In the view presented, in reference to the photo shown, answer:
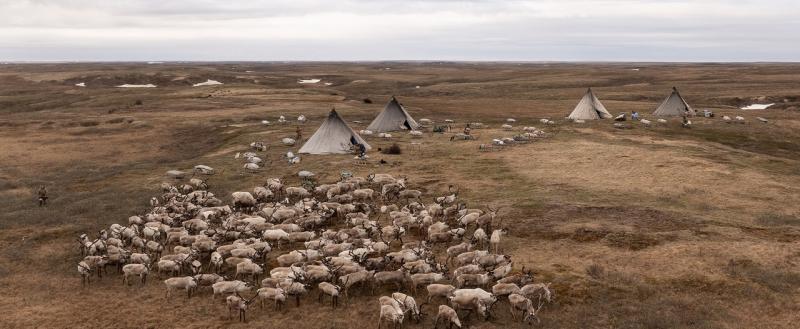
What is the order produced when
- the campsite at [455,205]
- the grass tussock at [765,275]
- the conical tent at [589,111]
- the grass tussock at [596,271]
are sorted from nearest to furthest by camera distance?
the campsite at [455,205] < the grass tussock at [765,275] < the grass tussock at [596,271] < the conical tent at [589,111]

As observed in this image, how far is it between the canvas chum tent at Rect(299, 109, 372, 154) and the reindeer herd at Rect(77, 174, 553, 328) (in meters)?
13.5

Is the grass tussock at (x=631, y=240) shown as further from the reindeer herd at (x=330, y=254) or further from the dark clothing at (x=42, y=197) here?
the dark clothing at (x=42, y=197)

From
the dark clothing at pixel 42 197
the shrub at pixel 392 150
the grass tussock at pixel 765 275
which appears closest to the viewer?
the grass tussock at pixel 765 275

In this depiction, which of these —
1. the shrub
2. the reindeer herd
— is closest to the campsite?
the reindeer herd

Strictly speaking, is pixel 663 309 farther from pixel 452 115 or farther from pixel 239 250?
pixel 452 115

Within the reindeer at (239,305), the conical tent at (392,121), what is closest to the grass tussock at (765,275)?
the reindeer at (239,305)

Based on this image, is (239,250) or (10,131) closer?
(239,250)

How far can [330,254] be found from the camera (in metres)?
20.7

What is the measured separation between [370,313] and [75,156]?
126ft

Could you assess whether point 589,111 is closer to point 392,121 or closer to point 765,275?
point 392,121

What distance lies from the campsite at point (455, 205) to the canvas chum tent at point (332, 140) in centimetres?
11

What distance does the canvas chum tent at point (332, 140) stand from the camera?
42.7 m

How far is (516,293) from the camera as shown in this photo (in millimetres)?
16688

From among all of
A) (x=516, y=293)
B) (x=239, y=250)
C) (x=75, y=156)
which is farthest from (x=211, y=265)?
(x=75, y=156)
